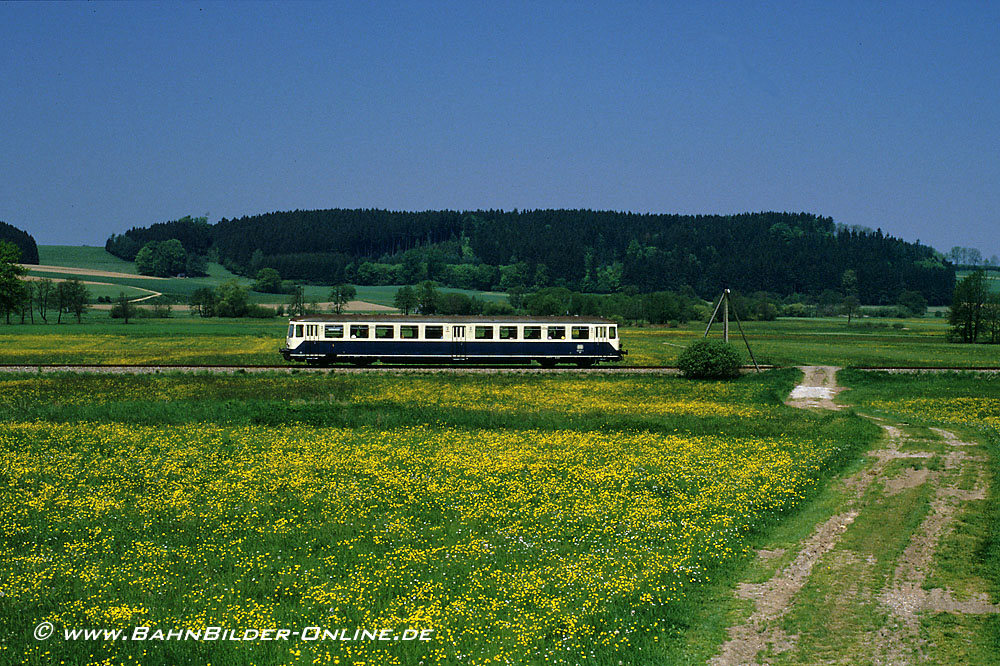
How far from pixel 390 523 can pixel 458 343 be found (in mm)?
33030

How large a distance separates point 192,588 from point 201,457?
10.5 m

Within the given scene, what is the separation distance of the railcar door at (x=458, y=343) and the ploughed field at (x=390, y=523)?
1700 cm

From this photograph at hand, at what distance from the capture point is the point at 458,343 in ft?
158

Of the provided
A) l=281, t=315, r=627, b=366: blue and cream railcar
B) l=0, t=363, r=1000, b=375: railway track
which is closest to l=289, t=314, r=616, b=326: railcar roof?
l=281, t=315, r=627, b=366: blue and cream railcar

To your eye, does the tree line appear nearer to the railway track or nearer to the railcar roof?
the railway track

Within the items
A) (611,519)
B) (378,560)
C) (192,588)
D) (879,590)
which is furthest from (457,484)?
(879,590)

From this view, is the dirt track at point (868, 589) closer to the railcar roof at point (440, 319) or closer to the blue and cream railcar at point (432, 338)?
the blue and cream railcar at point (432, 338)

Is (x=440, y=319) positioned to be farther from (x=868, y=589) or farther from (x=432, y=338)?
(x=868, y=589)

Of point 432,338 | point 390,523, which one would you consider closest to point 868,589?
point 390,523

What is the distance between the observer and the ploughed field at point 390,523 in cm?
1055

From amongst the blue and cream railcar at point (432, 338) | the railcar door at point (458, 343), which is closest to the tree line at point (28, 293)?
the blue and cream railcar at point (432, 338)

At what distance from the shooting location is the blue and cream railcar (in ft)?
158

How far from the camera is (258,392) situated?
1454 inches

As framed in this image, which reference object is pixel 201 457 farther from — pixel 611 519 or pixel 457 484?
pixel 611 519
